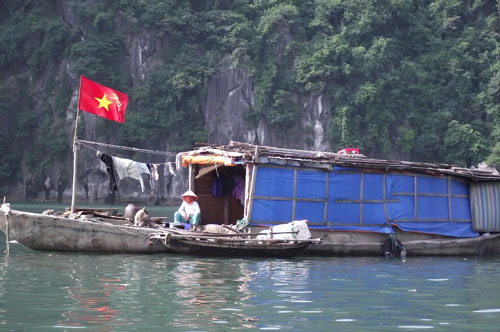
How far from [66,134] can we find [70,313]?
155ft

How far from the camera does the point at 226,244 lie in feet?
50.4

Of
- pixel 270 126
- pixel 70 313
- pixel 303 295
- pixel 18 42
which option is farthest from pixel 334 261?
pixel 18 42

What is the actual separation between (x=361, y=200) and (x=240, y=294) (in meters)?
6.28

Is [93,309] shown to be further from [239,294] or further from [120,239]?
[120,239]

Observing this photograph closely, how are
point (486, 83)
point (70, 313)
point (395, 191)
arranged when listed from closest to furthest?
point (70, 313), point (395, 191), point (486, 83)

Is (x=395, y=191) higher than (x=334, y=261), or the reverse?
(x=395, y=191)

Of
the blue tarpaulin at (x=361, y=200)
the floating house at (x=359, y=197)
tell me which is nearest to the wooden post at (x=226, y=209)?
the floating house at (x=359, y=197)

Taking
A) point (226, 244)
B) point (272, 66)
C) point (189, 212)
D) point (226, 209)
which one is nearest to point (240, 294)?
point (226, 244)

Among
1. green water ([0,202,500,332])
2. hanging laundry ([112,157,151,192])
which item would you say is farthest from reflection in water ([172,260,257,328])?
hanging laundry ([112,157,151,192])

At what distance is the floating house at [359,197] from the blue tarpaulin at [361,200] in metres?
0.02

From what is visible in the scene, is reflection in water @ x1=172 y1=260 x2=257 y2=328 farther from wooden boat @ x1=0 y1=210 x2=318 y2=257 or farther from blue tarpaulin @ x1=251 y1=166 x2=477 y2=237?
blue tarpaulin @ x1=251 y1=166 x2=477 y2=237

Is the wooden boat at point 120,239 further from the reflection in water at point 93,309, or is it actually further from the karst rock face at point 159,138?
the karst rock face at point 159,138

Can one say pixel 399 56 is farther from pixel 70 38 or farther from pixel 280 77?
pixel 70 38

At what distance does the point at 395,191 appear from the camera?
17094mm
